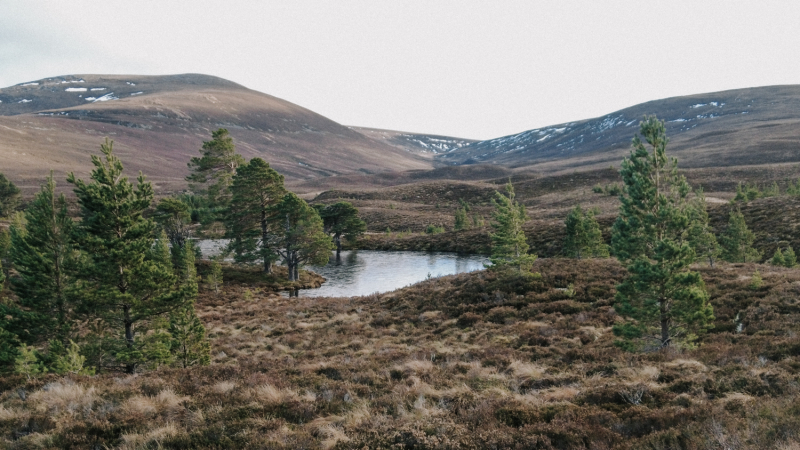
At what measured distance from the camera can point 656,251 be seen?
12.6m

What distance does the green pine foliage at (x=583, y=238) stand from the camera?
120ft

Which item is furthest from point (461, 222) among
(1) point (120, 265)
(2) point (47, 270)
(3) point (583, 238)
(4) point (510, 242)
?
(2) point (47, 270)

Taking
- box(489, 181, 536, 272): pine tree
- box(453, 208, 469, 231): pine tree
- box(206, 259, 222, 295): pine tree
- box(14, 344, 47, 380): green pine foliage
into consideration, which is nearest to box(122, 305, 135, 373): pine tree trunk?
box(14, 344, 47, 380): green pine foliage

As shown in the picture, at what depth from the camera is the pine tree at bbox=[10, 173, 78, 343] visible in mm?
15305

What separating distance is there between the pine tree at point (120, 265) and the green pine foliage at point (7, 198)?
75240mm

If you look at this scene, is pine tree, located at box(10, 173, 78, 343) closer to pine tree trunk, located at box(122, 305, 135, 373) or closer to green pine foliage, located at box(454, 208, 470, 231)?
pine tree trunk, located at box(122, 305, 135, 373)

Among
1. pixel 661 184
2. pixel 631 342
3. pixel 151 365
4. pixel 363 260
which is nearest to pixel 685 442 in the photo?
pixel 631 342

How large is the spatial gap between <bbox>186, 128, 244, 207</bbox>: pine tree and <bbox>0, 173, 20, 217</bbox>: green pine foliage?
164 feet

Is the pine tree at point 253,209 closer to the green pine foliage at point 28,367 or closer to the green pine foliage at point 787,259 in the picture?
the green pine foliage at point 28,367

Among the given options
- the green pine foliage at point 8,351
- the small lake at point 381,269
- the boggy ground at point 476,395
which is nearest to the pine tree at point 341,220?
the small lake at point 381,269

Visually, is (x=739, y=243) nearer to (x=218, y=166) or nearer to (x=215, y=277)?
(x=215, y=277)

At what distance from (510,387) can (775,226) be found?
4519cm

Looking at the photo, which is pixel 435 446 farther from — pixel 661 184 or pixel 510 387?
pixel 661 184

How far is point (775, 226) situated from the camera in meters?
38.8
